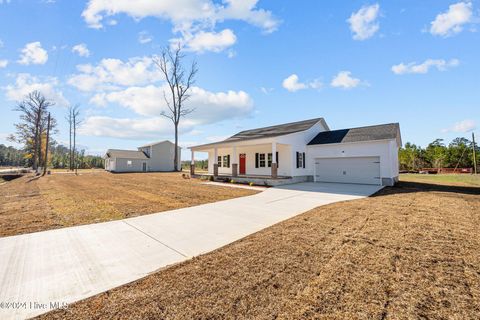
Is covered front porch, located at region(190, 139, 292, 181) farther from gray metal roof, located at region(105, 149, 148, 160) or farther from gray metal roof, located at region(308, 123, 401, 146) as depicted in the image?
gray metal roof, located at region(105, 149, 148, 160)

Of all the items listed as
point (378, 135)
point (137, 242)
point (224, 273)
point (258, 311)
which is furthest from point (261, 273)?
point (378, 135)

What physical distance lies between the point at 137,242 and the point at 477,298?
5.04m

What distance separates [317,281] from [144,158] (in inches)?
1469

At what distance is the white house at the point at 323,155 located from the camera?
13.7 metres

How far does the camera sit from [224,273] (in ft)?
9.63

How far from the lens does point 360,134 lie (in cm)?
1534

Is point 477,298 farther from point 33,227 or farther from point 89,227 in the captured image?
point 33,227

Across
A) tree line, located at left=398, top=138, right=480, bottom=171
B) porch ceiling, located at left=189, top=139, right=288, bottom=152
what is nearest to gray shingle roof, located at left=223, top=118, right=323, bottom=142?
porch ceiling, located at left=189, top=139, right=288, bottom=152

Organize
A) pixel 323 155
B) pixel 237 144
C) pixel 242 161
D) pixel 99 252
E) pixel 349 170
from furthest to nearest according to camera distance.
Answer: pixel 242 161 → pixel 237 144 → pixel 323 155 → pixel 349 170 → pixel 99 252

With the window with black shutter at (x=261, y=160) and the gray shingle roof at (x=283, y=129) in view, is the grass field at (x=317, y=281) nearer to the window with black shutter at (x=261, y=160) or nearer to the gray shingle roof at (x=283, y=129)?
the gray shingle roof at (x=283, y=129)

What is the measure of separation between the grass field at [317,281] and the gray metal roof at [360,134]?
10622 mm

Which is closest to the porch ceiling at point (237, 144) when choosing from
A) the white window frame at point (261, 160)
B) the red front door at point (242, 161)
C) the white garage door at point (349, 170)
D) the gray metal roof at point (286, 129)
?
the gray metal roof at point (286, 129)

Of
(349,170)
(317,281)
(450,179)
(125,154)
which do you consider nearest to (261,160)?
(349,170)

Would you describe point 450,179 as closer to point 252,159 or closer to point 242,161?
point 252,159
